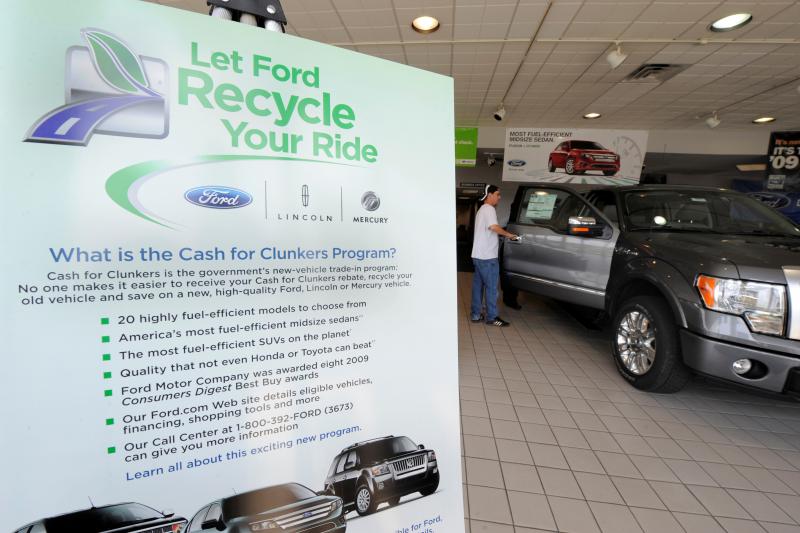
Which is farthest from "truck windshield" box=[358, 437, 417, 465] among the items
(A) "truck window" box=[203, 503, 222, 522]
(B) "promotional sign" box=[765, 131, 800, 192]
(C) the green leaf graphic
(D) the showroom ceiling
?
(B) "promotional sign" box=[765, 131, 800, 192]

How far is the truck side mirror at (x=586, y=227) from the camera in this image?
12.4 feet

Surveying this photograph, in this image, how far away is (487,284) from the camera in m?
4.98

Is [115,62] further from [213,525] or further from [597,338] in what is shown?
[597,338]

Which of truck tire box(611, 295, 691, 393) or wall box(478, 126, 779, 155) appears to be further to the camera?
wall box(478, 126, 779, 155)

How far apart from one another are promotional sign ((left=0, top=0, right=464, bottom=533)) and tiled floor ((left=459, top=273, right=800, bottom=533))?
1.09 metres

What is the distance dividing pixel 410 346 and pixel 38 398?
2.88 feet

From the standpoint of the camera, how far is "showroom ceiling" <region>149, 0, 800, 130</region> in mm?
4043

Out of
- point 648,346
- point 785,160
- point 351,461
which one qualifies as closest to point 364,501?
point 351,461

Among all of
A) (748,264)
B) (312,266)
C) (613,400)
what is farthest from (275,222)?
(613,400)

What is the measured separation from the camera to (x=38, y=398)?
0.77 meters

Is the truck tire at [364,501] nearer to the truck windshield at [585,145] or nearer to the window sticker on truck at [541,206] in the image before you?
the window sticker on truck at [541,206]

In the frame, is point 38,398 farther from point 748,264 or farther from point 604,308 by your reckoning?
point 604,308

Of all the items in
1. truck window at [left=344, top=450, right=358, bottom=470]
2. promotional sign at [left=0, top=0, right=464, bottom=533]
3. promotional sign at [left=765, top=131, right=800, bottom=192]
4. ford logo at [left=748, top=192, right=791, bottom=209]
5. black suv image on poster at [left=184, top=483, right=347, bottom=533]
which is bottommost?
black suv image on poster at [left=184, top=483, right=347, bottom=533]

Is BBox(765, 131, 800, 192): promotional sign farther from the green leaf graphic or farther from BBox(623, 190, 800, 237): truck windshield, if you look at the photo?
the green leaf graphic
